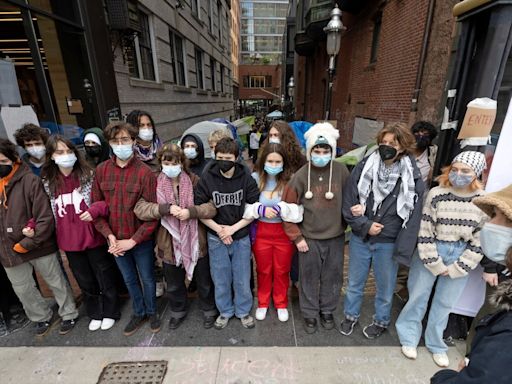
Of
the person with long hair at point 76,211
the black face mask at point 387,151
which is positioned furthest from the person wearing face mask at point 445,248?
the person with long hair at point 76,211

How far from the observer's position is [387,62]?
25.5ft

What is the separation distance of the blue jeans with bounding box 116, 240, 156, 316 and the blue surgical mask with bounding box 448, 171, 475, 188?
276cm

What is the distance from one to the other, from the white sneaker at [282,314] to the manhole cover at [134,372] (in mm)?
1247

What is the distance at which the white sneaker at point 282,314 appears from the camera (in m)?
2.97

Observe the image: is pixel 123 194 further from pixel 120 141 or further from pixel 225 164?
pixel 225 164

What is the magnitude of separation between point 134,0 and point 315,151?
24.6ft

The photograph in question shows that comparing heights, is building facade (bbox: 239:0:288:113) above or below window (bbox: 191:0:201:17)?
above

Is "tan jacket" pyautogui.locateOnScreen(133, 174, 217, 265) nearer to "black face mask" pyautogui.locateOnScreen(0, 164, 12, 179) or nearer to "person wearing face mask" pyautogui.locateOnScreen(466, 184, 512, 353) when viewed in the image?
"black face mask" pyautogui.locateOnScreen(0, 164, 12, 179)

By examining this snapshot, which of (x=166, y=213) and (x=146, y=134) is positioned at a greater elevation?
(x=146, y=134)

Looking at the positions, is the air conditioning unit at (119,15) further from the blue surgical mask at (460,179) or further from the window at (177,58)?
the blue surgical mask at (460,179)

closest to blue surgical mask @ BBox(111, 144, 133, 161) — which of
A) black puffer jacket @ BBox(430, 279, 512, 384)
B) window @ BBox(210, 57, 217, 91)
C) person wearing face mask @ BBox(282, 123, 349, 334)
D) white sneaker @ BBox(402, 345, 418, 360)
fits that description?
person wearing face mask @ BBox(282, 123, 349, 334)

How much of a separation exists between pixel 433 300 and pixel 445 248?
0.60 metres

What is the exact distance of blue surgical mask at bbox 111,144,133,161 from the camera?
243cm

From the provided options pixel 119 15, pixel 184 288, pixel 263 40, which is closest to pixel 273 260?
pixel 184 288
